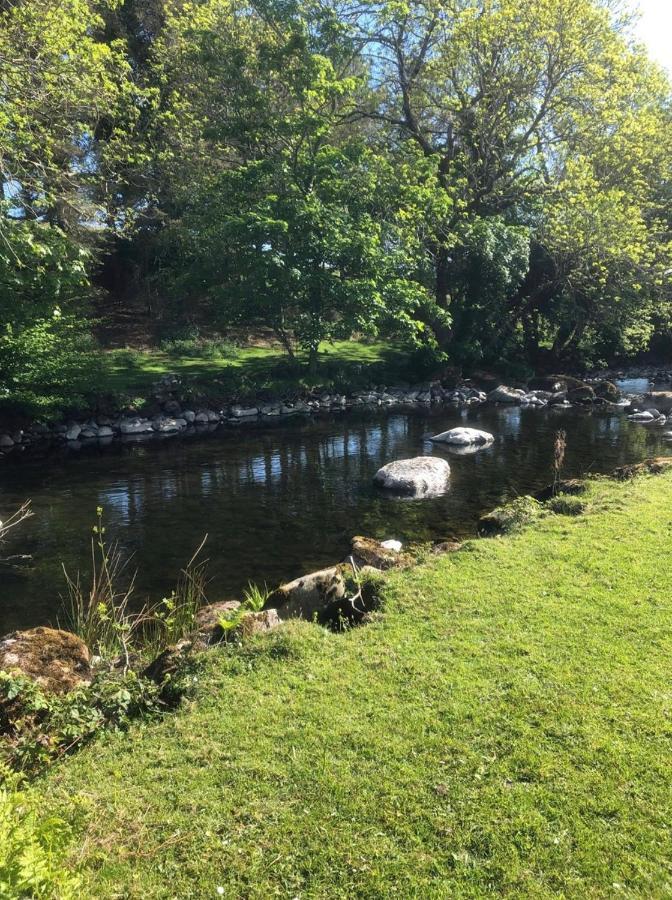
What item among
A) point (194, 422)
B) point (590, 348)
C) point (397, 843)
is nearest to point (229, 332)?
point (194, 422)

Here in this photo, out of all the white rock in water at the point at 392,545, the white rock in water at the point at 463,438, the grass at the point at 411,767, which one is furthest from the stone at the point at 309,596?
the white rock in water at the point at 463,438

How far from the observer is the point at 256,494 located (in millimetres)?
13297

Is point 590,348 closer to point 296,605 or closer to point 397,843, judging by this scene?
point 296,605

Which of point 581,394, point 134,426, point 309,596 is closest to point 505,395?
point 581,394

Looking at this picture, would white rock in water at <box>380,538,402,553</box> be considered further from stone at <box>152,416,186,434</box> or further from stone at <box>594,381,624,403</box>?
stone at <box>594,381,624,403</box>

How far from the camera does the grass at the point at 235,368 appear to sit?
2414 cm

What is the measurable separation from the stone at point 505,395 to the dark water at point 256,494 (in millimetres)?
5309

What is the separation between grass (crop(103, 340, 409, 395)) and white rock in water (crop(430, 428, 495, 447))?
9.03 m

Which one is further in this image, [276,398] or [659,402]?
[276,398]

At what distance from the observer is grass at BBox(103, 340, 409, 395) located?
24141mm

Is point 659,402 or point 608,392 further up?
point 608,392

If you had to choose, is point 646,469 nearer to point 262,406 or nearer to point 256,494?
point 256,494

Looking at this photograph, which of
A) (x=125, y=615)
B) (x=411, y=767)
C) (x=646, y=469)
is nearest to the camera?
(x=411, y=767)

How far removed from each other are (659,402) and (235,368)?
18.1m
